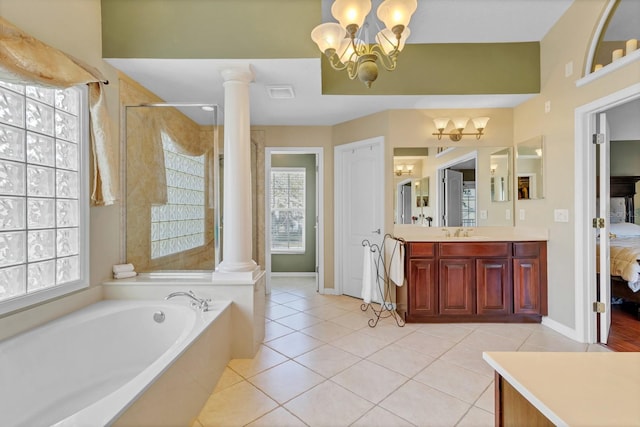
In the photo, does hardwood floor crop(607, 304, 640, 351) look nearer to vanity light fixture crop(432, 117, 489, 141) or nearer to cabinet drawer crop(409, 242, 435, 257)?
cabinet drawer crop(409, 242, 435, 257)

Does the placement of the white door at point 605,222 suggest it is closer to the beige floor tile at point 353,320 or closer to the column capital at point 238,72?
the beige floor tile at point 353,320

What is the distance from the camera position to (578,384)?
70 centimetres

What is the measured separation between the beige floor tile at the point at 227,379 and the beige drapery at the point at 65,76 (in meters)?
1.56

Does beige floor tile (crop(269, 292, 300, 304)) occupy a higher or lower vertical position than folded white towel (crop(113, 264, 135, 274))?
lower

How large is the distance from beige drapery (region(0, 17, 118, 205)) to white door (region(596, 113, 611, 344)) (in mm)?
4025

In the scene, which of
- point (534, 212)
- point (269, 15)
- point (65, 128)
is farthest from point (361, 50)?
point (534, 212)

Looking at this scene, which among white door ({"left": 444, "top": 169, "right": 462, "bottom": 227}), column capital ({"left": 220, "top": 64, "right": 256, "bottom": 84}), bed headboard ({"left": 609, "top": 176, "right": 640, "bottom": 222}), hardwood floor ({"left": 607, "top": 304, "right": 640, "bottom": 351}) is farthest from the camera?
bed headboard ({"left": 609, "top": 176, "right": 640, "bottom": 222})

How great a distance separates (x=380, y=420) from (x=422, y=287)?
160 cm

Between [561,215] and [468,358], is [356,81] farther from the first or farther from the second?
[468,358]

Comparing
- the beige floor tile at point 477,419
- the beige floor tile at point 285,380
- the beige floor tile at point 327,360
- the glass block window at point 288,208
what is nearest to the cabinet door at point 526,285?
the beige floor tile at point 477,419

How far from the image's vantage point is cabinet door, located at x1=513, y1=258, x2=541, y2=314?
9.87 feet

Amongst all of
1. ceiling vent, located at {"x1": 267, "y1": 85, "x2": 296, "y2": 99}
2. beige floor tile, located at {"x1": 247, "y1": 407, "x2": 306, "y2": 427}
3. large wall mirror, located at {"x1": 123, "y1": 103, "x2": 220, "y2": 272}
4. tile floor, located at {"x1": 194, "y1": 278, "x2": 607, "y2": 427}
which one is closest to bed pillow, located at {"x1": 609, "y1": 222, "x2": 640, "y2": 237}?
tile floor, located at {"x1": 194, "y1": 278, "x2": 607, "y2": 427}

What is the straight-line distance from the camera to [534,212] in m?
3.14

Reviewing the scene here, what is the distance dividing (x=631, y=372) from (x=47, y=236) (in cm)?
282
